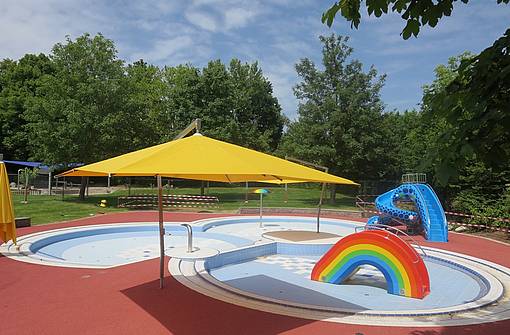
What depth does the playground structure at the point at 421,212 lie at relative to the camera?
16312mm

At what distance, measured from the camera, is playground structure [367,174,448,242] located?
16.3 metres

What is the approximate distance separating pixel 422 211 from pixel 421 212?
0.14 meters

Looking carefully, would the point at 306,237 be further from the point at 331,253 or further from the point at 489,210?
the point at 489,210

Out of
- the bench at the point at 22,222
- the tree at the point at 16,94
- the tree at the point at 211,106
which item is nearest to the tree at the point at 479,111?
the bench at the point at 22,222

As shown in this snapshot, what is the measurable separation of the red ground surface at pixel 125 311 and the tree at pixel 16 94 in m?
41.4

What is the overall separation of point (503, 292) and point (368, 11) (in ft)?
26.3

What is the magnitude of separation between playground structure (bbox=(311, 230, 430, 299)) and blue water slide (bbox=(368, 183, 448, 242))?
303 inches

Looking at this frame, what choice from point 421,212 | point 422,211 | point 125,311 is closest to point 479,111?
point 125,311

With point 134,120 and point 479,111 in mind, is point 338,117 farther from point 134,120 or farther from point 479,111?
point 479,111

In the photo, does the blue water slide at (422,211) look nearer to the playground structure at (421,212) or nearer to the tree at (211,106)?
the playground structure at (421,212)

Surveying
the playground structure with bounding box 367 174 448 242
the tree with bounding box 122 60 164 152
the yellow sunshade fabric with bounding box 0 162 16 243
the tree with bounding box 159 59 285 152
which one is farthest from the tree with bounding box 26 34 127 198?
the playground structure with bounding box 367 174 448 242

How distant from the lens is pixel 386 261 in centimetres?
917

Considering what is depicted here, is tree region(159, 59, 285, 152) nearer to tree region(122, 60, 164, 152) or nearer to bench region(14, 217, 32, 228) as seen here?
tree region(122, 60, 164, 152)

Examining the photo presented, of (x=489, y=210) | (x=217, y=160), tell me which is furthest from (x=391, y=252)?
(x=489, y=210)
